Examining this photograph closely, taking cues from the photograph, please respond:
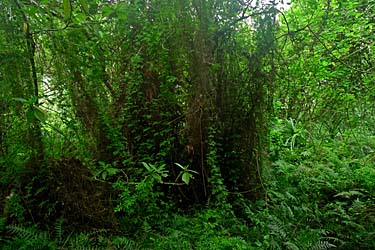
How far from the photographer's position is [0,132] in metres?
2.40

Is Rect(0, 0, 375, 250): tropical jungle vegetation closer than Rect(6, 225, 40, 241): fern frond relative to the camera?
No

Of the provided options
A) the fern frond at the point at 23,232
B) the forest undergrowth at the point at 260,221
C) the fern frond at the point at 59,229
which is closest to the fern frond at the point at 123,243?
the forest undergrowth at the point at 260,221

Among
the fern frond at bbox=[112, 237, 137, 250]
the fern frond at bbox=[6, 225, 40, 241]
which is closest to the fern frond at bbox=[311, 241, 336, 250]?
the fern frond at bbox=[112, 237, 137, 250]

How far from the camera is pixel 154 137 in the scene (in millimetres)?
2691

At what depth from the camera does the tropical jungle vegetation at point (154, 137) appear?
2.29 m

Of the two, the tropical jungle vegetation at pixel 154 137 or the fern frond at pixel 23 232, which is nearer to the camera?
the fern frond at pixel 23 232

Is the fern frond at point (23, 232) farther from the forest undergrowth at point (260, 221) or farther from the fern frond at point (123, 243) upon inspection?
the fern frond at point (123, 243)

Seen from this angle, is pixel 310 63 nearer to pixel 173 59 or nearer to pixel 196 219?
pixel 173 59

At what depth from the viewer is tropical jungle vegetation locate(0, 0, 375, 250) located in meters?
2.29

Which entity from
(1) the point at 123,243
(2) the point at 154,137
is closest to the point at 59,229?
(1) the point at 123,243

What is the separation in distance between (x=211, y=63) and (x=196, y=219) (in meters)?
1.35

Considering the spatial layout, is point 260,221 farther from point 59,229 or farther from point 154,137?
point 59,229

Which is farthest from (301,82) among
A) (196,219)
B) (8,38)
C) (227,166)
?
(8,38)

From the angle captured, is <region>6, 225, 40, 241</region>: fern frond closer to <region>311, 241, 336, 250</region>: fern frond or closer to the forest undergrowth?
the forest undergrowth
